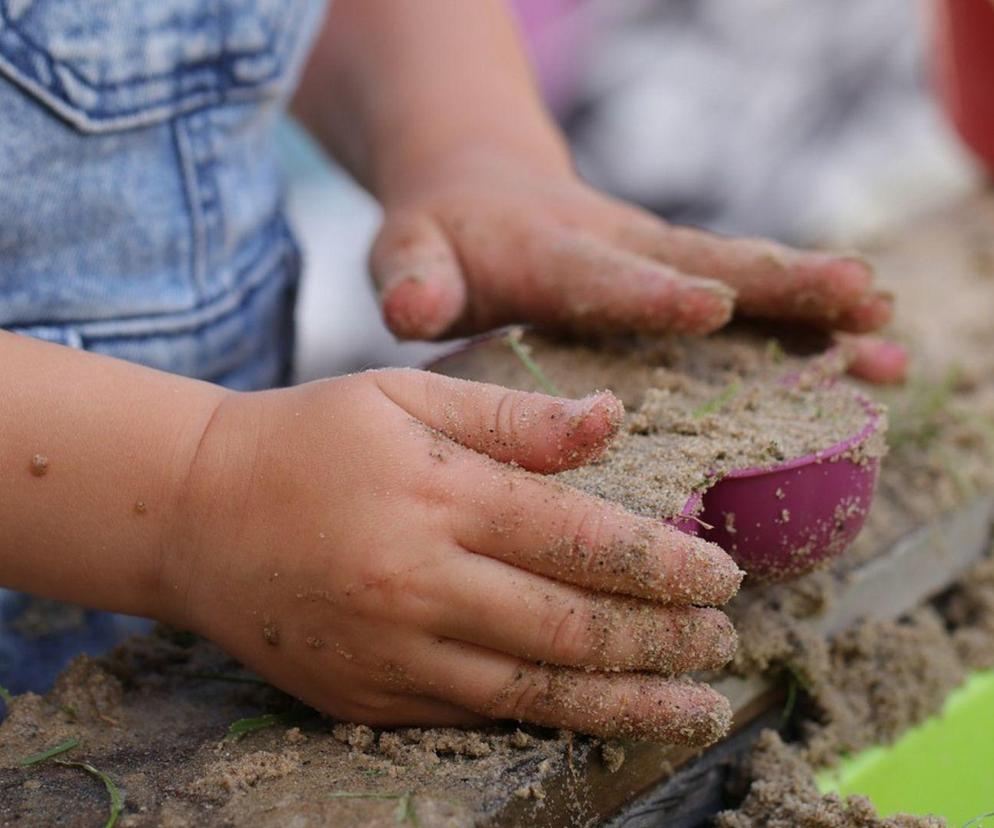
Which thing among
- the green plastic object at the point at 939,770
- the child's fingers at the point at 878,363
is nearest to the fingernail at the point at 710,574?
the green plastic object at the point at 939,770

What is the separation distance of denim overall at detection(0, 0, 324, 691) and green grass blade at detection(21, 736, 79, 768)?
34 cm

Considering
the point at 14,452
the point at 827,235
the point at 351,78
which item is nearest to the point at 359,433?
the point at 14,452

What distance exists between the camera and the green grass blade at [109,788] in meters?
0.80

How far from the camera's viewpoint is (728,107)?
11.8ft

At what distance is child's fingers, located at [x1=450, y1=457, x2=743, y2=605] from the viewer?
0.81 meters

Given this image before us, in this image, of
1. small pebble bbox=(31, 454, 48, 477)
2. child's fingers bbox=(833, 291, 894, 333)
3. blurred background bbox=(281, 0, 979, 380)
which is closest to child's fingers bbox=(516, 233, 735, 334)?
child's fingers bbox=(833, 291, 894, 333)

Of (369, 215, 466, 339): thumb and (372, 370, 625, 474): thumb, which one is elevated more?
(372, 370, 625, 474): thumb

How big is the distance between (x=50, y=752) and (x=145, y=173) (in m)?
0.59

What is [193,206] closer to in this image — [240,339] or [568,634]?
[240,339]

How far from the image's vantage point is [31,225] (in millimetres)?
1112

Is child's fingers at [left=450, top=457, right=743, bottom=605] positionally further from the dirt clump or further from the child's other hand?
the child's other hand

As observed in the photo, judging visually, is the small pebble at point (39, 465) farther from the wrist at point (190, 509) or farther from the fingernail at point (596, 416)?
the fingernail at point (596, 416)

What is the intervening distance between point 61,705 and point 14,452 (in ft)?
0.68

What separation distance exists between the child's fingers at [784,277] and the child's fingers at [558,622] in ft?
1.42
